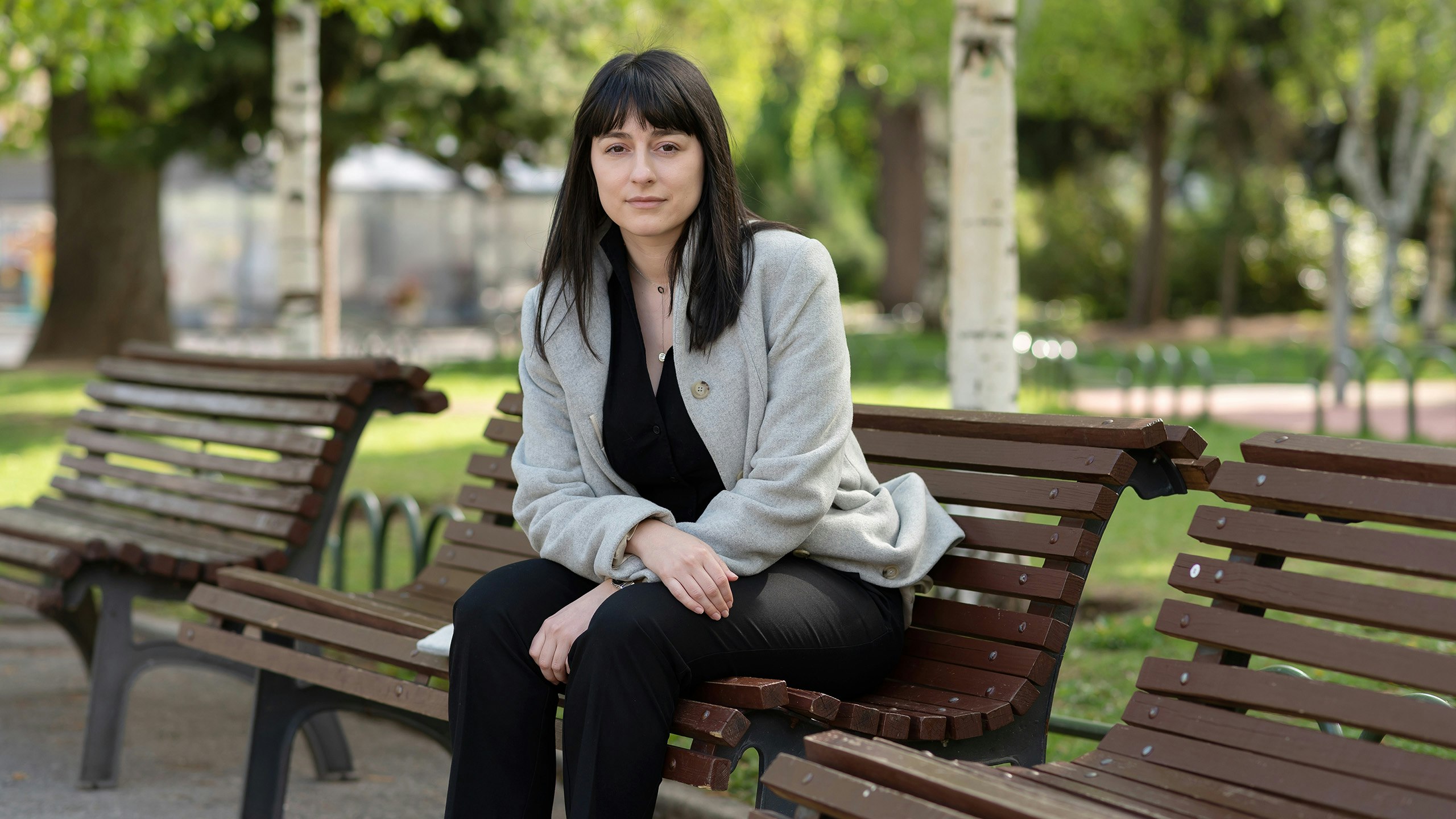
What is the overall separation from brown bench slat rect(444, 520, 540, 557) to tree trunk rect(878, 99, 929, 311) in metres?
25.8

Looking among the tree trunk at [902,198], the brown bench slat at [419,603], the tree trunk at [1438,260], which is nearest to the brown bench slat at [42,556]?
the brown bench slat at [419,603]

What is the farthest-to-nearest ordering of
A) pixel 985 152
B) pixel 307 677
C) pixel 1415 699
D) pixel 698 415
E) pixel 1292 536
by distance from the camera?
1. pixel 985 152
2. pixel 307 677
3. pixel 698 415
4. pixel 1292 536
5. pixel 1415 699

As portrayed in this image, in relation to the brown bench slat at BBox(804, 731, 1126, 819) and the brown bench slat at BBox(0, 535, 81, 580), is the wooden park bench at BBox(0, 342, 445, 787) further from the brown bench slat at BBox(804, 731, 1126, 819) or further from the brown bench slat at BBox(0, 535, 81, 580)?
the brown bench slat at BBox(804, 731, 1126, 819)

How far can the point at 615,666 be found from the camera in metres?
2.74

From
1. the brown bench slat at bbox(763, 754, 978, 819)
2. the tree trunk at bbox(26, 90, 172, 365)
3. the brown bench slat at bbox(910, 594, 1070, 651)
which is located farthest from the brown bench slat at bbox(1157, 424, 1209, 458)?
the tree trunk at bbox(26, 90, 172, 365)

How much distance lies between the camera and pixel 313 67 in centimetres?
862

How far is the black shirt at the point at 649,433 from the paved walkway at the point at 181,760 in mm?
1100

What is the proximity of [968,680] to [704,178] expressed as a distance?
1200 mm

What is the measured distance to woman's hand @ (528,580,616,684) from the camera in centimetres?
291

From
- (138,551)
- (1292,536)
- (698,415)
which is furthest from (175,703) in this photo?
(1292,536)

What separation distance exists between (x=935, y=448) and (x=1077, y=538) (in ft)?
1.73

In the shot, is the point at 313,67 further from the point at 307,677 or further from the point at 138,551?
the point at 307,677

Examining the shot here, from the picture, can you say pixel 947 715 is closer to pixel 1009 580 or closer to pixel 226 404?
pixel 1009 580

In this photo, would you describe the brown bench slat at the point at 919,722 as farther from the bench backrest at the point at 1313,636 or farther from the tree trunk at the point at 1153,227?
the tree trunk at the point at 1153,227
